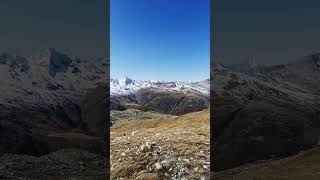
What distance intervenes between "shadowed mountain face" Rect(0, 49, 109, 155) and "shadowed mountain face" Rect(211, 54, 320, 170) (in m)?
32.5

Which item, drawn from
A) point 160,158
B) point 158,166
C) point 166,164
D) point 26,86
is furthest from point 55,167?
point 26,86

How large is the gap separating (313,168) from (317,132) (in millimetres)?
48078

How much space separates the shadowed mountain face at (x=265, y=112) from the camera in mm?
56947

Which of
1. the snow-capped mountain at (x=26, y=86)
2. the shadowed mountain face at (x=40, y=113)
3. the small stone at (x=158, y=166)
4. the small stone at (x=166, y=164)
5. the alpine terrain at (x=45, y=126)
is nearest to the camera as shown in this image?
the small stone at (x=158, y=166)

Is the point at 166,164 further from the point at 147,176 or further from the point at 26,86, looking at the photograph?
the point at 26,86

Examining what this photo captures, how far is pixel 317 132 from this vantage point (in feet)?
242

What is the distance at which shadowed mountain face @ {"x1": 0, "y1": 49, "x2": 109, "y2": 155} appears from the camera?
318 feet

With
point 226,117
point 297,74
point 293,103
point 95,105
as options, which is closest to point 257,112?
point 226,117

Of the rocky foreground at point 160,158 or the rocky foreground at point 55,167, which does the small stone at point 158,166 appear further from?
the rocky foreground at point 55,167

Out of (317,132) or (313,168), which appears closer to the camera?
(313,168)

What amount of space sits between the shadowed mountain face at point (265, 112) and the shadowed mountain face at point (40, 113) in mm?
32537

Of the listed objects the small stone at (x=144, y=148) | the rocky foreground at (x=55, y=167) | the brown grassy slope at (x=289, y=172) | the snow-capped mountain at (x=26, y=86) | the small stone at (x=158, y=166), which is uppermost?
the snow-capped mountain at (x=26, y=86)

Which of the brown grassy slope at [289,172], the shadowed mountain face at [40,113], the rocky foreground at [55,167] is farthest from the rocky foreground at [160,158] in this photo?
the shadowed mountain face at [40,113]

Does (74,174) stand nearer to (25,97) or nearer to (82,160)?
(82,160)
